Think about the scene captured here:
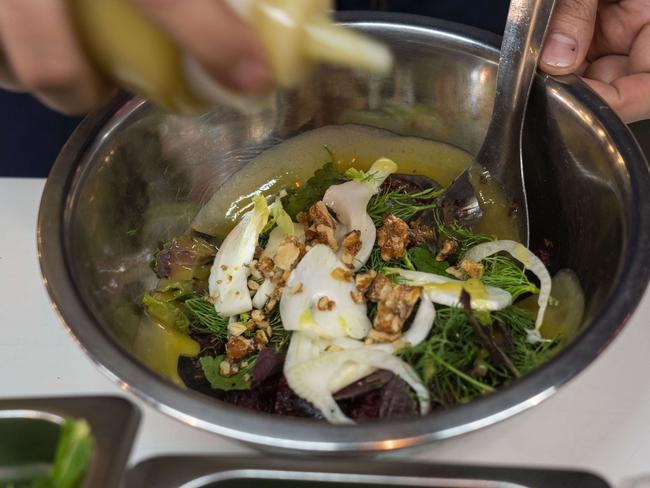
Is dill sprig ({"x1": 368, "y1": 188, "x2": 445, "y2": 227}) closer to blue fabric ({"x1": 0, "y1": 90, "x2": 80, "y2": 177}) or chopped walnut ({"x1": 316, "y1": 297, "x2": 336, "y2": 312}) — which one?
chopped walnut ({"x1": 316, "y1": 297, "x2": 336, "y2": 312})

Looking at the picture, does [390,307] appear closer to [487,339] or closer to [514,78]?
[487,339]

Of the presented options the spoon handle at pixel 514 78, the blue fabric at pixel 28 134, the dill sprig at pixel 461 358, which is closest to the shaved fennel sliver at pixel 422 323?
the dill sprig at pixel 461 358

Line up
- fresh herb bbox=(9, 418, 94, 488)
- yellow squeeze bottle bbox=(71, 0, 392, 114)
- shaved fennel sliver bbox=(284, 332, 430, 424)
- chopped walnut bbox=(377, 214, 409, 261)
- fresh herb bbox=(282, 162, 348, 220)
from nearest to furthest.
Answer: yellow squeeze bottle bbox=(71, 0, 392, 114), fresh herb bbox=(9, 418, 94, 488), shaved fennel sliver bbox=(284, 332, 430, 424), chopped walnut bbox=(377, 214, 409, 261), fresh herb bbox=(282, 162, 348, 220)

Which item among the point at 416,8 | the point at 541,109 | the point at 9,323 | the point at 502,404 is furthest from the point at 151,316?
the point at 416,8

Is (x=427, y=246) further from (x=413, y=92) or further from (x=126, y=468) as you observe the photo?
(x=126, y=468)

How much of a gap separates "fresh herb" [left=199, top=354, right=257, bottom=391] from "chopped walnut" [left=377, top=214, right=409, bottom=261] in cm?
26

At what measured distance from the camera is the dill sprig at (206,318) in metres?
1.07

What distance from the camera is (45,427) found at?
76 centimetres

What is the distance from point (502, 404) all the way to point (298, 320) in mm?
347

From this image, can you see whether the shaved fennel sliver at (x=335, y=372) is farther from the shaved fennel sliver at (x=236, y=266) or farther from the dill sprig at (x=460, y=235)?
the dill sprig at (x=460, y=235)

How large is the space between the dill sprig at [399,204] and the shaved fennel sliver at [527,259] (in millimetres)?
114

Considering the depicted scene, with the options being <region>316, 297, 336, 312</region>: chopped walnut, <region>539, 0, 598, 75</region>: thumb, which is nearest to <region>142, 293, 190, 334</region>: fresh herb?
<region>316, 297, 336, 312</region>: chopped walnut

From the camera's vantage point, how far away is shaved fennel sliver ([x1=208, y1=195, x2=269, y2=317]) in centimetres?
106

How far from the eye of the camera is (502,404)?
2.38 ft
